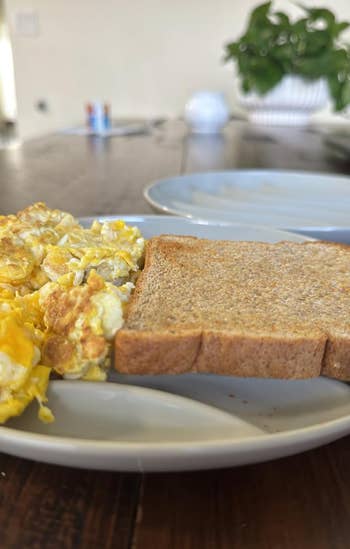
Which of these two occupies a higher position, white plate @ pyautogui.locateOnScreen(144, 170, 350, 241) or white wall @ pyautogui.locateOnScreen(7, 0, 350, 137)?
white wall @ pyautogui.locateOnScreen(7, 0, 350, 137)

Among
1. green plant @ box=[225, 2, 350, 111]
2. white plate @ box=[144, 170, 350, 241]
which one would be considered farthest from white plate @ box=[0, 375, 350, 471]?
green plant @ box=[225, 2, 350, 111]

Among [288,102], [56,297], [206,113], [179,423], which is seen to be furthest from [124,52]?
Result: [179,423]

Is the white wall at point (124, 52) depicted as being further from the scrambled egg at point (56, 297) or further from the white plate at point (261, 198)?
the scrambled egg at point (56, 297)

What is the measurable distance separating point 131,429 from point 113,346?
103 mm

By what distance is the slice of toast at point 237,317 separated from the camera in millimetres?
495

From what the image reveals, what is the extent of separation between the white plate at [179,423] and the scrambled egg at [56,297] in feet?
0.09

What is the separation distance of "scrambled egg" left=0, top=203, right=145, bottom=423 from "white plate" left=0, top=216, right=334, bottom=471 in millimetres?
27

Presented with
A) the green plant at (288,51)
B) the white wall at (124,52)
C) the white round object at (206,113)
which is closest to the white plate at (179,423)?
the white round object at (206,113)

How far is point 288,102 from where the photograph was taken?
9.70ft

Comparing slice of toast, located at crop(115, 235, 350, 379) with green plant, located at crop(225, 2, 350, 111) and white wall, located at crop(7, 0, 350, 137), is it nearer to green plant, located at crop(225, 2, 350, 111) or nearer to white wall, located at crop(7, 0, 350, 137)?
green plant, located at crop(225, 2, 350, 111)

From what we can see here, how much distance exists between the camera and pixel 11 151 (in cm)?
200

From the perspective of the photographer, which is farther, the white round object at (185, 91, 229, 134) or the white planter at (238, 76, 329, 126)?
the white planter at (238, 76, 329, 126)

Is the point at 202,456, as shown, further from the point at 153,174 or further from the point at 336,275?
the point at 153,174

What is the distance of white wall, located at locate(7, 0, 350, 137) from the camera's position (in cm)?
429
